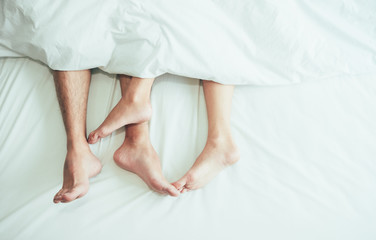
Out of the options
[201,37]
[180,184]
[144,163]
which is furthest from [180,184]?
[201,37]

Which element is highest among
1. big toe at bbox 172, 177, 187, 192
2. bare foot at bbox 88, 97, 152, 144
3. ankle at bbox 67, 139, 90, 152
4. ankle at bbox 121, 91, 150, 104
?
ankle at bbox 121, 91, 150, 104

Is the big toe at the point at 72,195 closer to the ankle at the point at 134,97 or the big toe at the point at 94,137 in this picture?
the big toe at the point at 94,137

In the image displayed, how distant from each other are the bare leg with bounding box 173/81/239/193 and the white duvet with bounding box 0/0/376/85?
0.05 metres

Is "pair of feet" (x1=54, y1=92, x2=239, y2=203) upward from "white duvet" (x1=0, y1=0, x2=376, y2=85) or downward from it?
downward

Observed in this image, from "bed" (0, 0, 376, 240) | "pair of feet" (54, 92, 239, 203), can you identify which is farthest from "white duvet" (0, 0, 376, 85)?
"pair of feet" (54, 92, 239, 203)

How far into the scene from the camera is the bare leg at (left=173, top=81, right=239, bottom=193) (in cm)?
69

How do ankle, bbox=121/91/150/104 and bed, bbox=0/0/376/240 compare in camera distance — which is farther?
ankle, bbox=121/91/150/104

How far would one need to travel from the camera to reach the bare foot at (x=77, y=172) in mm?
635

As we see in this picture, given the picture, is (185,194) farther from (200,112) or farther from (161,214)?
(200,112)

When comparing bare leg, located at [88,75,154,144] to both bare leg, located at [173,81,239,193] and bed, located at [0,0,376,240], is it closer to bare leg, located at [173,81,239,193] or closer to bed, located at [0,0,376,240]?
bed, located at [0,0,376,240]

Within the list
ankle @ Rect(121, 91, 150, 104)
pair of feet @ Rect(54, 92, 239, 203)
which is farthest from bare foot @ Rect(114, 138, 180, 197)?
ankle @ Rect(121, 91, 150, 104)

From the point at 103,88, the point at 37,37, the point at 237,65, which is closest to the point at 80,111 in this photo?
the point at 103,88

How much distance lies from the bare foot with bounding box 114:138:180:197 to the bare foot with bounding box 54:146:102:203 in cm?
6

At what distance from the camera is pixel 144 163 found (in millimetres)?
694
